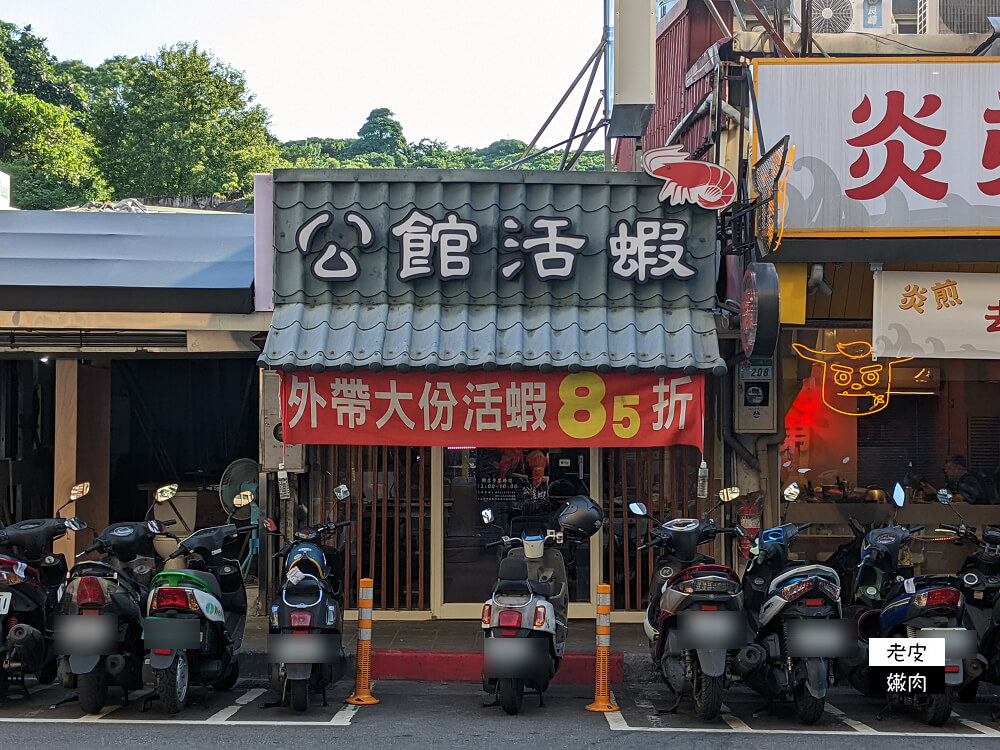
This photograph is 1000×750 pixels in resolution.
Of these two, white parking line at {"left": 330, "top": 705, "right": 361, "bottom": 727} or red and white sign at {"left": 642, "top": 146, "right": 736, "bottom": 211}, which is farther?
red and white sign at {"left": 642, "top": 146, "right": 736, "bottom": 211}

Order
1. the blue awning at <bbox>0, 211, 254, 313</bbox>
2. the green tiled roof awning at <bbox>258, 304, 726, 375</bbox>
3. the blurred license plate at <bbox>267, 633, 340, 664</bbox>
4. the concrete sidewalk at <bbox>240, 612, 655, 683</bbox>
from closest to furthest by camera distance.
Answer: the blurred license plate at <bbox>267, 633, 340, 664</bbox>, the concrete sidewalk at <bbox>240, 612, 655, 683</bbox>, the green tiled roof awning at <bbox>258, 304, 726, 375</bbox>, the blue awning at <bbox>0, 211, 254, 313</bbox>

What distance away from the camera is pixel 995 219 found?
9.66 m

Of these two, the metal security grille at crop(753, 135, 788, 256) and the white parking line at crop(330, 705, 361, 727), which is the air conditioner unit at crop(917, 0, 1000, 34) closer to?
the metal security grille at crop(753, 135, 788, 256)

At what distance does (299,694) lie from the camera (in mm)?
7148

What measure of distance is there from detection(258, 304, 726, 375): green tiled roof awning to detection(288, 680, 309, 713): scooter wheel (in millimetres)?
3020

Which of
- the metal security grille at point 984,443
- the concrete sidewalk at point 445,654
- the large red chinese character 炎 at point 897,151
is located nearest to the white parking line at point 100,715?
the concrete sidewalk at point 445,654

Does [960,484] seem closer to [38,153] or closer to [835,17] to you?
[835,17]

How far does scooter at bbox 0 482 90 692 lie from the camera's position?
23.9ft

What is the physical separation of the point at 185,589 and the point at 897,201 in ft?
24.4

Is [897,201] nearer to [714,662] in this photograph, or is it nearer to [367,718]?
[714,662]

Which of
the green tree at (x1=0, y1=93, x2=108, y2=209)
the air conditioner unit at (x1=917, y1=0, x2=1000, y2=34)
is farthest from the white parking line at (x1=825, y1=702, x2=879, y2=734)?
the green tree at (x1=0, y1=93, x2=108, y2=209)

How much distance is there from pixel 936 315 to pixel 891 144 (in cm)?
176

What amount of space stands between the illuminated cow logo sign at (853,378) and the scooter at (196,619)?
21.5 ft

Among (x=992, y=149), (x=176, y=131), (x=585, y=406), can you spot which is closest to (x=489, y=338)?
(x=585, y=406)
